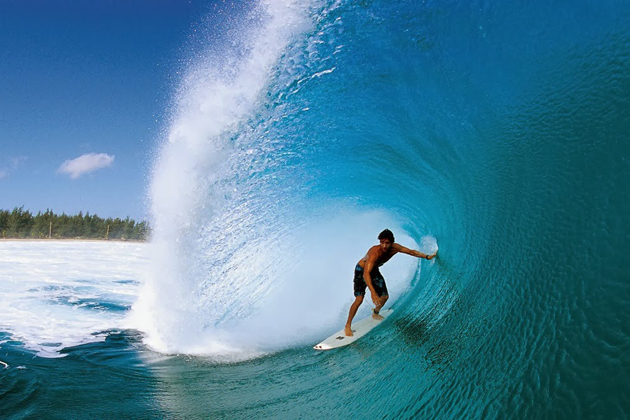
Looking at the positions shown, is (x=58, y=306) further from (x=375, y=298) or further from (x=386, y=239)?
(x=386, y=239)

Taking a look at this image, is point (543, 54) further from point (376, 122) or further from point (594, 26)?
point (376, 122)

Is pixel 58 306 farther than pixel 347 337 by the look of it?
Yes

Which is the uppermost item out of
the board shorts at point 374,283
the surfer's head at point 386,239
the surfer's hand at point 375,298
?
the surfer's head at point 386,239

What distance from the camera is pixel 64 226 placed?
183ft

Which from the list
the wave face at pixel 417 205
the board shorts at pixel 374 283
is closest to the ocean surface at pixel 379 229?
the wave face at pixel 417 205

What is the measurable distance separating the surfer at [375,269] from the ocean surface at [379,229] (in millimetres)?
480

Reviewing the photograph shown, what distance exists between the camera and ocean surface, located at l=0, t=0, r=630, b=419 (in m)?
2.92

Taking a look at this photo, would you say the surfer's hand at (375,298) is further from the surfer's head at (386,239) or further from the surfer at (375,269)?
the surfer's head at (386,239)

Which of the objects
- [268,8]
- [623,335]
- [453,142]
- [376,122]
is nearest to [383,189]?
→ [376,122]

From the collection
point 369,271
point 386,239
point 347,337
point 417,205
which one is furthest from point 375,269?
point 417,205

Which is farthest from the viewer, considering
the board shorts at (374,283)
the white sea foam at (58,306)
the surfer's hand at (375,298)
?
the white sea foam at (58,306)

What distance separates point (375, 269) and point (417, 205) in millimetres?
2908

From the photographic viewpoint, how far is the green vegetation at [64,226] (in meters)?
50.3

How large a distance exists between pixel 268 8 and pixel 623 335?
5.96 metres
